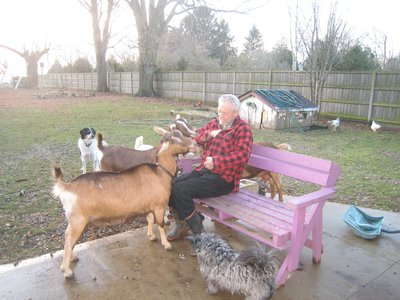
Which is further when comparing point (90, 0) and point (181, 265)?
point (90, 0)

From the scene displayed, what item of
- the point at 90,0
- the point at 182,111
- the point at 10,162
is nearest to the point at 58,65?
the point at 90,0

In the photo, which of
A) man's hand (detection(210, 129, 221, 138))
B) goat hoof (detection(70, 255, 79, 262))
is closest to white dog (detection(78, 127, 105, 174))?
goat hoof (detection(70, 255, 79, 262))

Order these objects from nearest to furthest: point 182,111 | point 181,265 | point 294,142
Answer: point 181,265, point 294,142, point 182,111

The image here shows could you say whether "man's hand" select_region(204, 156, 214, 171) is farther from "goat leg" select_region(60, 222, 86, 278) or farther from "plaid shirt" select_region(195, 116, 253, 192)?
"goat leg" select_region(60, 222, 86, 278)

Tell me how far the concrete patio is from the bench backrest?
36.2 inches

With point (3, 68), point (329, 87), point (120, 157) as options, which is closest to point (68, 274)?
point (120, 157)

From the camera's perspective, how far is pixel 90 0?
89.9 ft

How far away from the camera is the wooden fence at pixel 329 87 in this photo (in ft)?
43.4

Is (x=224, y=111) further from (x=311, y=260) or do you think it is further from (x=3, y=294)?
(x=3, y=294)

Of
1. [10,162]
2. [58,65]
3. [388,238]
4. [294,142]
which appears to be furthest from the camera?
[58,65]

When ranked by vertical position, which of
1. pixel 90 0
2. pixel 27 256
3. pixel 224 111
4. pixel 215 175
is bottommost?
pixel 27 256

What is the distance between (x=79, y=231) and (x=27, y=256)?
1005 mm

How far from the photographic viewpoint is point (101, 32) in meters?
30.1

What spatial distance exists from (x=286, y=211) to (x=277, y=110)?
926 cm
